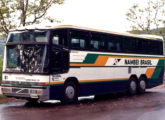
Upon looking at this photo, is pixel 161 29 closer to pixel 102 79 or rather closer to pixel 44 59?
pixel 102 79

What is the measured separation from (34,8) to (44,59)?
49.2ft

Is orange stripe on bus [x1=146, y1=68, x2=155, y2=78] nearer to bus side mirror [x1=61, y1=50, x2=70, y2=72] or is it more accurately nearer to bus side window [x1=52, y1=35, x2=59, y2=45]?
bus side mirror [x1=61, y1=50, x2=70, y2=72]

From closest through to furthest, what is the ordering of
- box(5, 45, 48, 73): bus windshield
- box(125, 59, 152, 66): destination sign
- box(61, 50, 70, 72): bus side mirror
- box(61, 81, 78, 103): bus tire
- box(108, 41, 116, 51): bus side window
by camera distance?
box(5, 45, 48, 73): bus windshield → box(61, 50, 70, 72): bus side mirror → box(61, 81, 78, 103): bus tire → box(108, 41, 116, 51): bus side window → box(125, 59, 152, 66): destination sign

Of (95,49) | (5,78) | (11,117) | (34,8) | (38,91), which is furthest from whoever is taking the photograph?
(34,8)

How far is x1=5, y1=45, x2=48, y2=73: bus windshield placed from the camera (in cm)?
1456

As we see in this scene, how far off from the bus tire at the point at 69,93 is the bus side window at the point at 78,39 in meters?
1.54

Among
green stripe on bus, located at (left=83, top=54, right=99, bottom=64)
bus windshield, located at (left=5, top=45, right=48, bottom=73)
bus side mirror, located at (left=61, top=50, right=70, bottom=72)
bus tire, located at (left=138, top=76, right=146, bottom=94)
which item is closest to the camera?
bus windshield, located at (left=5, top=45, right=48, bottom=73)

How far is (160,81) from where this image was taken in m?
23.5

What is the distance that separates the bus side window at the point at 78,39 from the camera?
626 inches

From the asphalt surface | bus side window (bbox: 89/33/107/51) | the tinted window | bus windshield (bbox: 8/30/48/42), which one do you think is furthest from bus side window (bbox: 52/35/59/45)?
the tinted window

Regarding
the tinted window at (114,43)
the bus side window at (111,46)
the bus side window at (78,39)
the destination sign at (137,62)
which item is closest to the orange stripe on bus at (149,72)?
the destination sign at (137,62)

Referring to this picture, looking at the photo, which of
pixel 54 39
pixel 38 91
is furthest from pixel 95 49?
pixel 38 91

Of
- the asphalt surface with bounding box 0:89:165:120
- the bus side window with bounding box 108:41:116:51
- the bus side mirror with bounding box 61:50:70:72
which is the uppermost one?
the bus side window with bounding box 108:41:116:51

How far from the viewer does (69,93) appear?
51.7 feet
